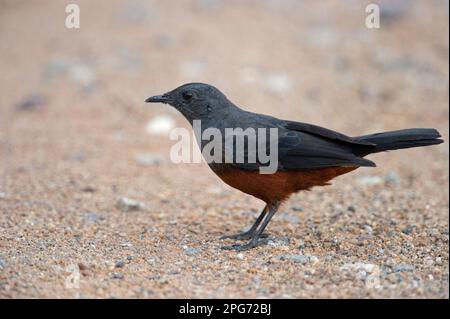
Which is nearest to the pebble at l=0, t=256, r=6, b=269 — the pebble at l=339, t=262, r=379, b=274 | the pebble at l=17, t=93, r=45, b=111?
the pebble at l=339, t=262, r=379, b=274

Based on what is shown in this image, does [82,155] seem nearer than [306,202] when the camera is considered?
No

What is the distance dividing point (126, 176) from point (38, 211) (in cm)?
197

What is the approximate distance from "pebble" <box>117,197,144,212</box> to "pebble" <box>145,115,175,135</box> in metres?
3.00

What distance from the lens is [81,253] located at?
18.4 ft

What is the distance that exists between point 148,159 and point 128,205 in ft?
6.93

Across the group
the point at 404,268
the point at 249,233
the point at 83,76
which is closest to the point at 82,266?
the point at 249,233

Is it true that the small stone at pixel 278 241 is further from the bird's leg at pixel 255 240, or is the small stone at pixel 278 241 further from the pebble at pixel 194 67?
the pebble at pixel 194 67

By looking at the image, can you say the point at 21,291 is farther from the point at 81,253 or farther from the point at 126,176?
the point at 126,176

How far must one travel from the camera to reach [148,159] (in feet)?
31.1

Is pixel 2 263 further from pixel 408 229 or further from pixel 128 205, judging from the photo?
pixel 408 229

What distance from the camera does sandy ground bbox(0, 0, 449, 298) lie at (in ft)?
16.8

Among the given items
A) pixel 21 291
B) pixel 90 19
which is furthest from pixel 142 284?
pixel 90 19

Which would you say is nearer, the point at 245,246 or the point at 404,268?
the point at 404,268

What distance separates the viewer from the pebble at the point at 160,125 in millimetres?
10406
